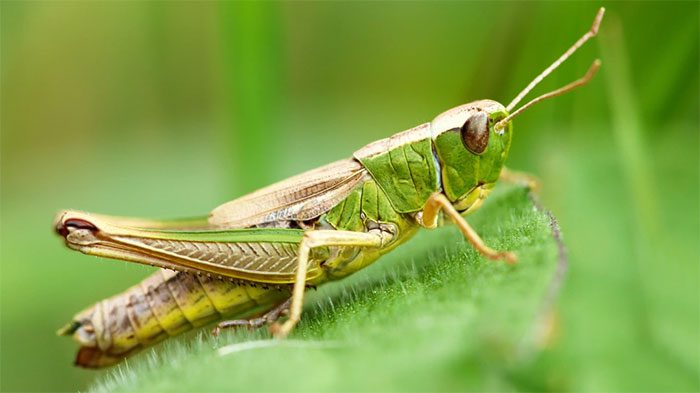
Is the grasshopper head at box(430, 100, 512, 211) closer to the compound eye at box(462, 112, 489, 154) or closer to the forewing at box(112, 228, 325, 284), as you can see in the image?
the compound eye at box(462, 112, 489, 154)

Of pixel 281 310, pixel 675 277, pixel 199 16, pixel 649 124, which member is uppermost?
pixel 199 16

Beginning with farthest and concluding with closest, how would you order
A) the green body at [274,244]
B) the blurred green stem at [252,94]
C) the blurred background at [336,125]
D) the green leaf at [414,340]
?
the blurred green stem at [252,94]
the green body at [274,244]
the blurred background at [336,125]
the green leaf at [414,340]

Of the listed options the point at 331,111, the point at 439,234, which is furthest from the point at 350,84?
the point at 439,234

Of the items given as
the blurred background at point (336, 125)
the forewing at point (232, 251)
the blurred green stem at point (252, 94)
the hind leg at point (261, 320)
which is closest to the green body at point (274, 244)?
the forewing at point (232, 251)

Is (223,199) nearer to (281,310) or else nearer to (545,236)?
(281,310)

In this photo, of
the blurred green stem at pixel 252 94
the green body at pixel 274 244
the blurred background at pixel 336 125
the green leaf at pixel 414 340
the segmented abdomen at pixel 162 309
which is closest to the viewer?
the green leaf at pixel 414 340

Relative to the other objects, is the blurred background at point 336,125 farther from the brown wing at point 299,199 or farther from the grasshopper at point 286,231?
the brown wing at point 299,199

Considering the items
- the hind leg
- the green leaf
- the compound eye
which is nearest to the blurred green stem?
the hind leg

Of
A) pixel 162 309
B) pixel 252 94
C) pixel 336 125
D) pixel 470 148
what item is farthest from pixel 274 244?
pixel 336 125
